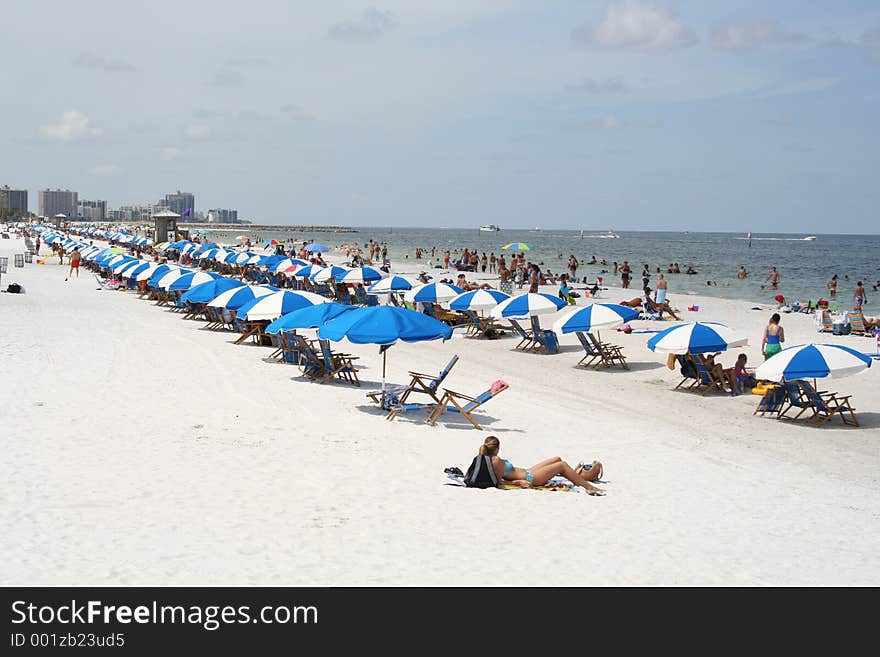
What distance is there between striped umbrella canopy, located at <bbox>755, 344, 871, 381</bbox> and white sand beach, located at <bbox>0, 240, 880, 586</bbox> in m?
0.74

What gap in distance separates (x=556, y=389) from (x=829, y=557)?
7.57m

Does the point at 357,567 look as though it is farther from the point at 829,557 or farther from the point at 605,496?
the point at 829,557

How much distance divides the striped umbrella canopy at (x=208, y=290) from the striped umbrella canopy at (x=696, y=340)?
9.13 m

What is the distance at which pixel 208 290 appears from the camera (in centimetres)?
1872

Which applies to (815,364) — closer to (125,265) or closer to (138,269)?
(138,269)

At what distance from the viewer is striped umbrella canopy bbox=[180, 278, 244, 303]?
18.4 meters

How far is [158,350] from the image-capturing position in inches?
589

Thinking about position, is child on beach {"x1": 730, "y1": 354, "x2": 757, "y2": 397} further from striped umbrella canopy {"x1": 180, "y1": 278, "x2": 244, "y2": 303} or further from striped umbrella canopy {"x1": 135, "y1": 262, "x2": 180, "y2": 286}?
striped umbrella canopy {"x1": 135, "y1": 262, "x2": 180, "y2": 286}

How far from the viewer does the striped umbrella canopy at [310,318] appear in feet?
40.9

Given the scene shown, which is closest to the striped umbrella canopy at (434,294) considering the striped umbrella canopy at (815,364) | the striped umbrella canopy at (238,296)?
the striped umbrella canopy at (238,296)

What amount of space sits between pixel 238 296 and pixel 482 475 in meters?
10.6
